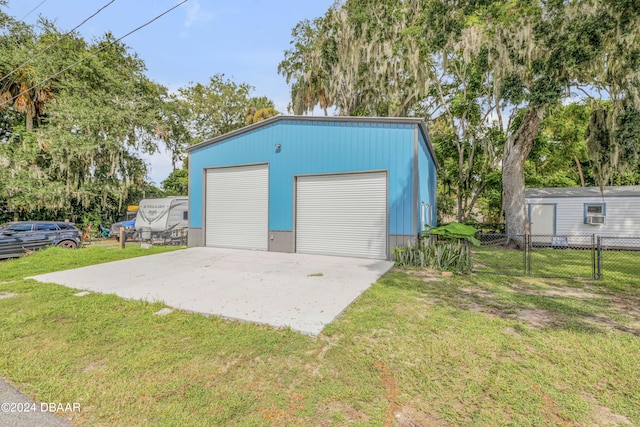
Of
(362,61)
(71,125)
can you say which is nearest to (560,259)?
(362,61)

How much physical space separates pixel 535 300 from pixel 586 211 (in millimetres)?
11408

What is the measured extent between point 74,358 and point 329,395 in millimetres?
2626

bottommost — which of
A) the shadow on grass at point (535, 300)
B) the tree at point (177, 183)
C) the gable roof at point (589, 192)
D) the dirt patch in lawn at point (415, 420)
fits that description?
the dirt patch in lawn at point (415, 420)

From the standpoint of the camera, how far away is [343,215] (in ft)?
29.9

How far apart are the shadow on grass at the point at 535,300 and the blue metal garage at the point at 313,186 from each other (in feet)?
8.13

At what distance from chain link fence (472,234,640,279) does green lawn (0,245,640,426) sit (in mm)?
2275

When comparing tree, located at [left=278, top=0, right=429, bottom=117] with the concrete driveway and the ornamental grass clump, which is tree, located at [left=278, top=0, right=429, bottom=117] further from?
the concrete driveway

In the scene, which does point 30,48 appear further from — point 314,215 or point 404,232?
point 404,232

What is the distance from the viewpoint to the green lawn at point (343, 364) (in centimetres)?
210

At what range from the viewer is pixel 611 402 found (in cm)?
221

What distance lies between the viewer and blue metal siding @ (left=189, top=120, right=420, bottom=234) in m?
8.38

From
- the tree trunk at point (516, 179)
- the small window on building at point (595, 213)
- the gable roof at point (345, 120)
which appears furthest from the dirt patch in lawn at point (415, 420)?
the small window on building at point (595, 213)

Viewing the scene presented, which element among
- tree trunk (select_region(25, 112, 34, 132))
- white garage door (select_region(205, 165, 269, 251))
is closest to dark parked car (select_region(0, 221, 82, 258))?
white garage door (select_region(205, 165, 269, 251))

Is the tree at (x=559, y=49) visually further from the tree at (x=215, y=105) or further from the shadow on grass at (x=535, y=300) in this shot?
the tree at (x=215, y=105)
